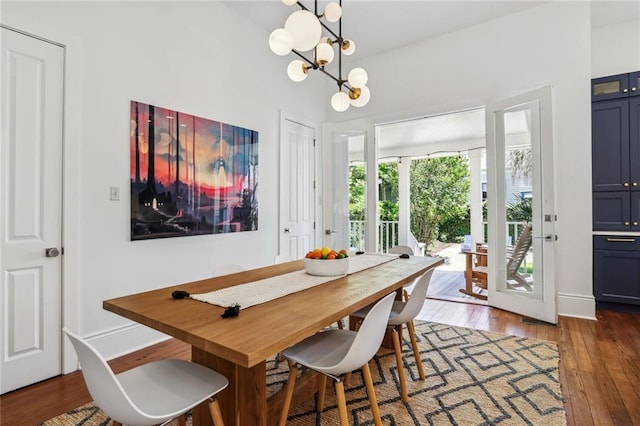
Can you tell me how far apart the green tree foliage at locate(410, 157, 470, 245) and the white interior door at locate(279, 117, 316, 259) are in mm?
4911

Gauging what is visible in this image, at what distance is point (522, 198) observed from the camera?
3.45 meters

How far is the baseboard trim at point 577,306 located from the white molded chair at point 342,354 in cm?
290

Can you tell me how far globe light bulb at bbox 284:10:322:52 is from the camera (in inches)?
66.2

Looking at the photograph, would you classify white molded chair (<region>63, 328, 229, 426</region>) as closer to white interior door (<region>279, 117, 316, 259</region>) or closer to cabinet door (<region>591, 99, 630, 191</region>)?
white interior door (<region>279, 117, 316, 259</region>)

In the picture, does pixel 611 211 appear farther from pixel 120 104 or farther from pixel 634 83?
pixel 120 104

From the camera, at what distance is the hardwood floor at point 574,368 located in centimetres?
177

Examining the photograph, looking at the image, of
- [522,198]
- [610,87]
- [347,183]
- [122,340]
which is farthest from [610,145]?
[122,340]

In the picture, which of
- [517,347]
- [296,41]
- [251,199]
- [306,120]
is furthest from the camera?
[306,120]

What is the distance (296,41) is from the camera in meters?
1.75

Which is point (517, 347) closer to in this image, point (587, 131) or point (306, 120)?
point (587, 131)

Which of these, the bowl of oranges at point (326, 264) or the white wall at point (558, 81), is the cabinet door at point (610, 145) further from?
the bowl of oranges at point (326, 264)

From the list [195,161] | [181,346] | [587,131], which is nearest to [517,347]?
[587,131]

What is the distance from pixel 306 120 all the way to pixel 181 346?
306cm

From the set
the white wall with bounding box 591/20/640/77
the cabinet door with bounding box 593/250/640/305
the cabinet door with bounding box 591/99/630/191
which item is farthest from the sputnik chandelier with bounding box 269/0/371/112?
the white wall with bounding box 591/20/640/77
